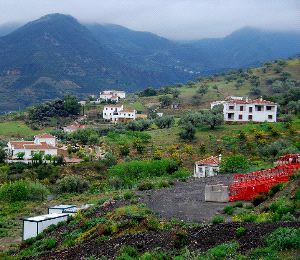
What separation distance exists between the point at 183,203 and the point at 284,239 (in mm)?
12456

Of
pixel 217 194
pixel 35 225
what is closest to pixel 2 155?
pixel 35 225

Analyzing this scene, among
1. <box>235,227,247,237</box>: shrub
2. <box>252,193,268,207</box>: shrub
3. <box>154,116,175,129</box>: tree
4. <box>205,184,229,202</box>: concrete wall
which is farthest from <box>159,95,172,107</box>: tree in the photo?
<box>235,227,247,237</box>: shrub

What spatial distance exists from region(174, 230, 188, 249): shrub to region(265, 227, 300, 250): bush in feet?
8.78

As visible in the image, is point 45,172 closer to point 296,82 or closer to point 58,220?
point 58,220

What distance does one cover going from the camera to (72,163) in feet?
195

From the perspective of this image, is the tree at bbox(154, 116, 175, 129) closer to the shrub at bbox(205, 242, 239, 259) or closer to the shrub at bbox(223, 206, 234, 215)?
the shrub at bbox(223, 206, 234, 215)

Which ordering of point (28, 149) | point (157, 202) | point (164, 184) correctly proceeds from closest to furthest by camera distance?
point (157, 202), point (164, 184), point (28, 149)

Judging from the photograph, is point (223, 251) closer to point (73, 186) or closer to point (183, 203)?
point (183, 203)

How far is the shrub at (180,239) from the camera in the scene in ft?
54.4

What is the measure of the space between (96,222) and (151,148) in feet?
119

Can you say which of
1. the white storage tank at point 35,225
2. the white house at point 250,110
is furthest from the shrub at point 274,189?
the white house at point 250,110

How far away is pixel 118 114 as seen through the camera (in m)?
91.6

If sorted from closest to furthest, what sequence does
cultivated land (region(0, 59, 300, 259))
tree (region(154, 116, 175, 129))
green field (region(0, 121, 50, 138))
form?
cultivated land (region(0, 59, 300, 259)), tree (region(154, 116, 175, 129)), green field (region(0, 121, 50, 138))

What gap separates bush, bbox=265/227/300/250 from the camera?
14086 millimetres
